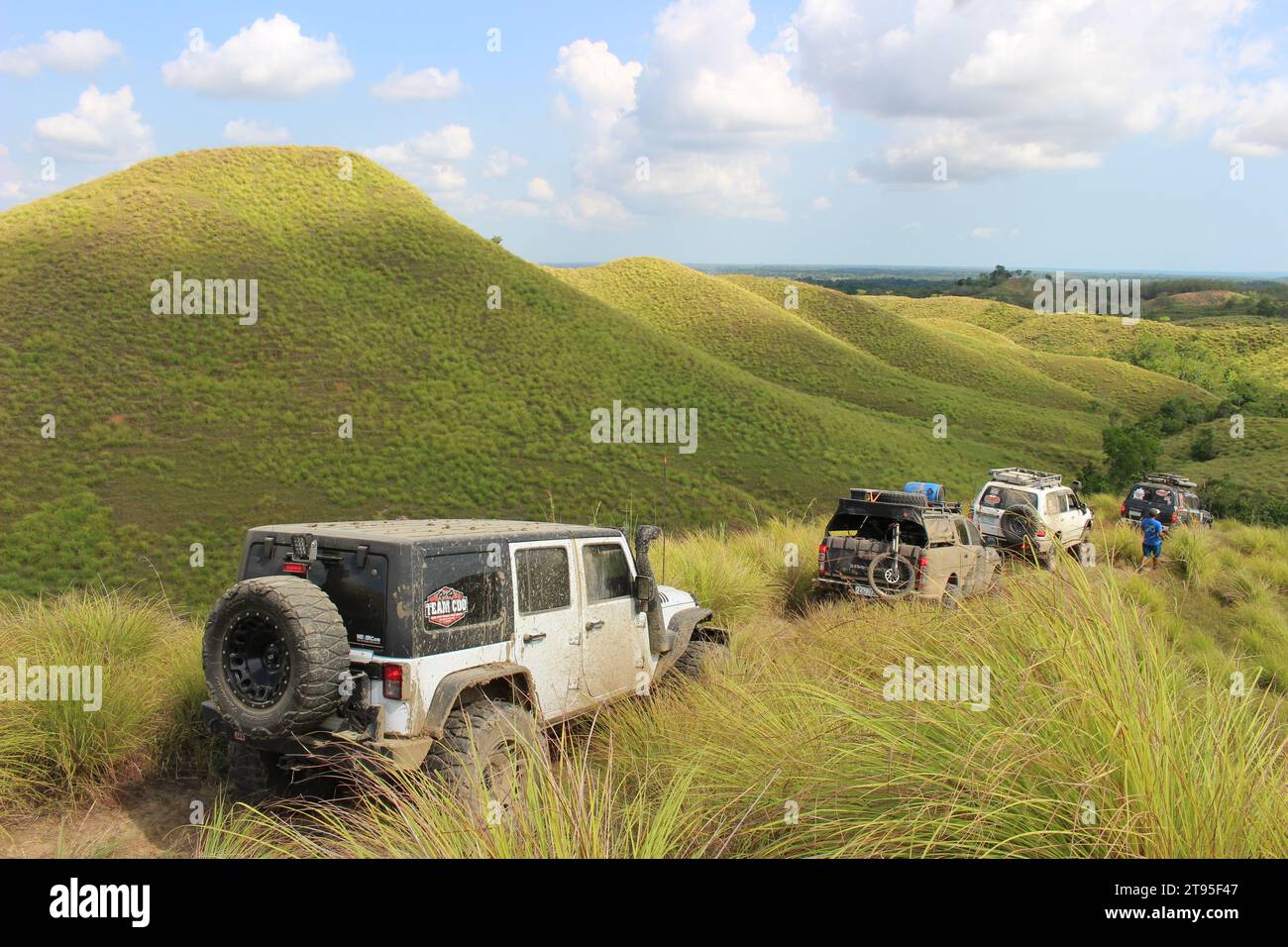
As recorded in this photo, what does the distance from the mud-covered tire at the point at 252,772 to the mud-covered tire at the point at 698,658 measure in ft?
10.7

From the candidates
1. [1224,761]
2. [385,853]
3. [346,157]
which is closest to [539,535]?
[385,853]

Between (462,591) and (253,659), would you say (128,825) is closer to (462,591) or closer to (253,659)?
(253,659)

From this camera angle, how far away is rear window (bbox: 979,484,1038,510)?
17359mm

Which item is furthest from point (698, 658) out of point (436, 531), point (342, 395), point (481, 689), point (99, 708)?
point (342, 395)

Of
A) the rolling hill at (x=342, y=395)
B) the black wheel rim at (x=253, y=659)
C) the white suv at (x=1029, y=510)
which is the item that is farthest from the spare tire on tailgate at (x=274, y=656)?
the rolling hill at (x=342, y=395)

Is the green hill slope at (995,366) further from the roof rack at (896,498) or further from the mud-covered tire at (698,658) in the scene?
the mud-covered tire at (698,658)

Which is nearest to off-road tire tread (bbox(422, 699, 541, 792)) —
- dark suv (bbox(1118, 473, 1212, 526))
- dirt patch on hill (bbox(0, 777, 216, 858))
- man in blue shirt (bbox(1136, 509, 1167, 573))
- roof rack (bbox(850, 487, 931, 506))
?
dirt patch on hill (bbox(0, 777, 216, 858))

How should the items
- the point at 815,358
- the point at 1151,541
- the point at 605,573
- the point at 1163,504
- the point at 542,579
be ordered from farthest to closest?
the point at 815,358 < the point at 1163,504 < the point at 1151,541 < the point at 605,573 < the point at 542,579

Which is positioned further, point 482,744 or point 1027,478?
point 1027,478

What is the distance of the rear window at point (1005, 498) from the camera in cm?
1736

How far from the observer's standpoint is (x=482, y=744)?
5148mm

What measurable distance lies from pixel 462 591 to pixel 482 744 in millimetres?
899
